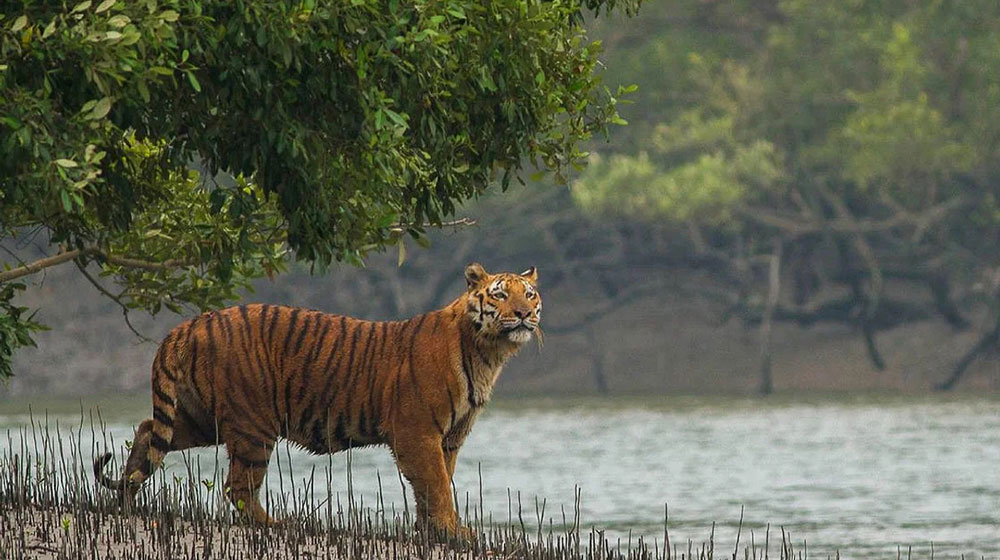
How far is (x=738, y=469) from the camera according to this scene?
28.3 metres

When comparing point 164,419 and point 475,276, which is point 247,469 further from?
point 475,276

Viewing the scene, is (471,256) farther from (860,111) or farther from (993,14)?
(993,14)

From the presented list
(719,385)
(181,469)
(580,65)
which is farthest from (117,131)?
(719,385)

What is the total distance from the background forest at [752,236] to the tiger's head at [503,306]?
114ft

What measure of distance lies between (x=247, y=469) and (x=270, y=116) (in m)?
2.70

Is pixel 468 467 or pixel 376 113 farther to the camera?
pixel 468 467

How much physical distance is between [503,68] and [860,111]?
39082 millimetres

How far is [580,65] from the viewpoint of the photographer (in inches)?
503

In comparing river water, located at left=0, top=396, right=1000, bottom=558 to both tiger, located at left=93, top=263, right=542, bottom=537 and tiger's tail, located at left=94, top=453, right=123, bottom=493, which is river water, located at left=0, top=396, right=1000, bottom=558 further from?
tiger's tail, located at left=94, top=453, right=123, bottom=493

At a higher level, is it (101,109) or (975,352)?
(975,352)

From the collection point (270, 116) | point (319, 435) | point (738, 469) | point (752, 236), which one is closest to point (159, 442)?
point (319, 435)

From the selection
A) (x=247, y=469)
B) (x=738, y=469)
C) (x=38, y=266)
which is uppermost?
(x=738, y=469)

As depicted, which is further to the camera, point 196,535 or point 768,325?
point 768,325

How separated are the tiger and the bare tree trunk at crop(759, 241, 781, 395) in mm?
35367
